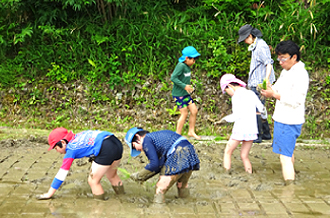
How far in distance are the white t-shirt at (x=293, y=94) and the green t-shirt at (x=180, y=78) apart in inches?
99.3

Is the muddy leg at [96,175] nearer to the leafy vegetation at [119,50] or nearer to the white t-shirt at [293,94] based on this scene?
the white t-shirt at [293,94]

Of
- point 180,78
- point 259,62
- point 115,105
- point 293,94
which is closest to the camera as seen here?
point 293,94

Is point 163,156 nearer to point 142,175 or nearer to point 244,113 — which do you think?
point 142,175

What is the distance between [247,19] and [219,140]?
3.40 metres

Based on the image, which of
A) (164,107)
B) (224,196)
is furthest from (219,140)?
(224,196)

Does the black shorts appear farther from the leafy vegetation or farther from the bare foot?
the leafy vegetation

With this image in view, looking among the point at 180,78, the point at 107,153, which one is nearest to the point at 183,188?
the point at 107,153

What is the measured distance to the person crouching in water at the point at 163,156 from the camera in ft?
13.5

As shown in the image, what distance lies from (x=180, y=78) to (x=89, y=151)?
10.9ft

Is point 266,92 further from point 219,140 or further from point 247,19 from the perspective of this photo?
point 247,19

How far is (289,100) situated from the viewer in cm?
467

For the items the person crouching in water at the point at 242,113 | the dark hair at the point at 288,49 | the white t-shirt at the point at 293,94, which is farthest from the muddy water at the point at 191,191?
the dark hair at the point at 288,49

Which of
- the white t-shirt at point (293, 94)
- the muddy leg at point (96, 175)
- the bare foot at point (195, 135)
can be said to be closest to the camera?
the muddy leg at point (96, 175)

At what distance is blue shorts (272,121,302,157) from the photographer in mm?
4754
